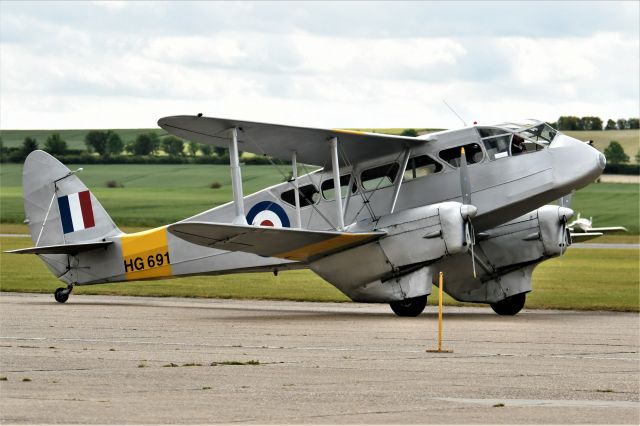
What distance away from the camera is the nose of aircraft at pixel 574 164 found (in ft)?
77.5

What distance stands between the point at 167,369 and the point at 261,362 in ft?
4.68

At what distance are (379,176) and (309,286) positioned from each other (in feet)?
39.3

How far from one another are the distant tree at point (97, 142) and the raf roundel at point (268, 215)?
8381 centimetres

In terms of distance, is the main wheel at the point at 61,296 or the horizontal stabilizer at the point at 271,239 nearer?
the horizontal stabilizer at the point at 271,239

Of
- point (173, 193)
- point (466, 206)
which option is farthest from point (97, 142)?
point (466, 206)

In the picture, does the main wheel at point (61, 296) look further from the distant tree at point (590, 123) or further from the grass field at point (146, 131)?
the distant tree at point (590, 123)

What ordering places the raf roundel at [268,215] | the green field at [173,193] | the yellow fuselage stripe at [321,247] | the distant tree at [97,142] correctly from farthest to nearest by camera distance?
the distant tree at [97,142] < the green field at [173,193] < the raf roundel at [268,215] < the yellow fuselage stripe at [321,247]

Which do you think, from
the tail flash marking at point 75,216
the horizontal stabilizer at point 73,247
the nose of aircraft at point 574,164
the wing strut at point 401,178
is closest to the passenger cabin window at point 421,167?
the wing strut at point 401,178

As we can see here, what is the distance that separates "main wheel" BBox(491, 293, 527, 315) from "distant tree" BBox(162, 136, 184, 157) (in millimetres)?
83944

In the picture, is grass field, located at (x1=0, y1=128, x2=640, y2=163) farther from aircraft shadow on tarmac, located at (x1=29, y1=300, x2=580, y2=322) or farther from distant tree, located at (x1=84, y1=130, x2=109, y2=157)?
aircraft shadow on tarmac, located at (x1=29, y1=300, x2=580, y2=322)

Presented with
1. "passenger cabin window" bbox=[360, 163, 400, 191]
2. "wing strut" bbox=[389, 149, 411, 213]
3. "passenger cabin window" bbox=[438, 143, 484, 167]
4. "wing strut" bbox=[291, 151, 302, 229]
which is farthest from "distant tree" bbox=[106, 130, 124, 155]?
"passenger cabin window" bbox=[438, 143, 484, 167]

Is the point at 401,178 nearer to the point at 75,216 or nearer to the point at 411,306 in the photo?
the point at 411,306

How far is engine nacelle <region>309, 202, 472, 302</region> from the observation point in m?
23.2

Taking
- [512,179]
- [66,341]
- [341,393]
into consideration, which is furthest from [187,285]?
[341,393]
